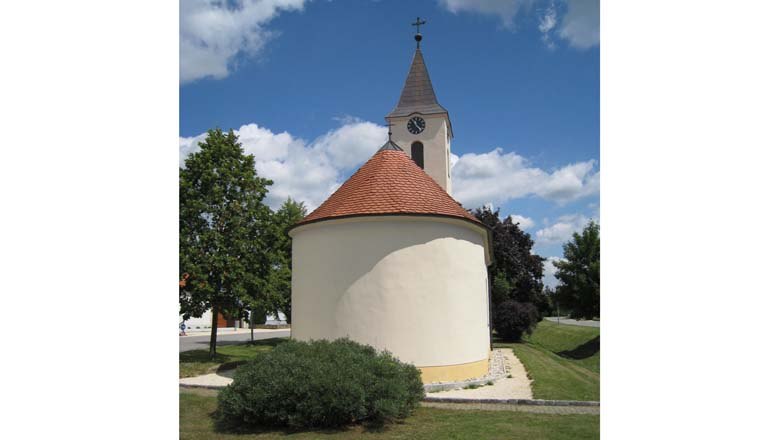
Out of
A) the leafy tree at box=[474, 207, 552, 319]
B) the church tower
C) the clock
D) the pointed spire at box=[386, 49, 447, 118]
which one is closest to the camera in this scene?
the church tower

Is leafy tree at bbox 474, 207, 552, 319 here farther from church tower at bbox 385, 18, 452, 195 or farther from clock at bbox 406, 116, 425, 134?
clock at bbox 406, 116, 425, 134

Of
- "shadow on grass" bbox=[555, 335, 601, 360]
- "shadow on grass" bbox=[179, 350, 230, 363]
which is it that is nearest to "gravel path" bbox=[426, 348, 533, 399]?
"shadow on grass" bbox=[555, 335, 601, 360]

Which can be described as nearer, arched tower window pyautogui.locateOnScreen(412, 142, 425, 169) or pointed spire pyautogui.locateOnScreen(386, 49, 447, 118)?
arched tower window pyautogui.locateOnScreen(412, 142, 425, 169)

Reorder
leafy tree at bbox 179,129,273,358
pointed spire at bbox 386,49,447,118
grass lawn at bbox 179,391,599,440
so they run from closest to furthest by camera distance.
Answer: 1. grass lawn at bbox 179,391,599,440
2. leafy tree at bbox 179,129,273,358
3. pointed spire at bbox 386,49,447,118

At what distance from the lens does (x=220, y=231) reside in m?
17.8

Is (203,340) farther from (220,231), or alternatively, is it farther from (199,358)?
(220,231)

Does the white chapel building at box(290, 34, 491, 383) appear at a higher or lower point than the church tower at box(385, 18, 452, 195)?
lower

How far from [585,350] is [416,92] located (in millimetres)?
15488

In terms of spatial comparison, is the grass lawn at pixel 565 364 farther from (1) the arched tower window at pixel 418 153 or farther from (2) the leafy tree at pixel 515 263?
(1) the arched tower window at pixel 418 153

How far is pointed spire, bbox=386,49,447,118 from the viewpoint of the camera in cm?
2676

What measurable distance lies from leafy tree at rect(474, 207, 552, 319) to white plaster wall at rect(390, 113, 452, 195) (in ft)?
20.7

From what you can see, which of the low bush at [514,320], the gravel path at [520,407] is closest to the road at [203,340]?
the low bush at [514,320]
